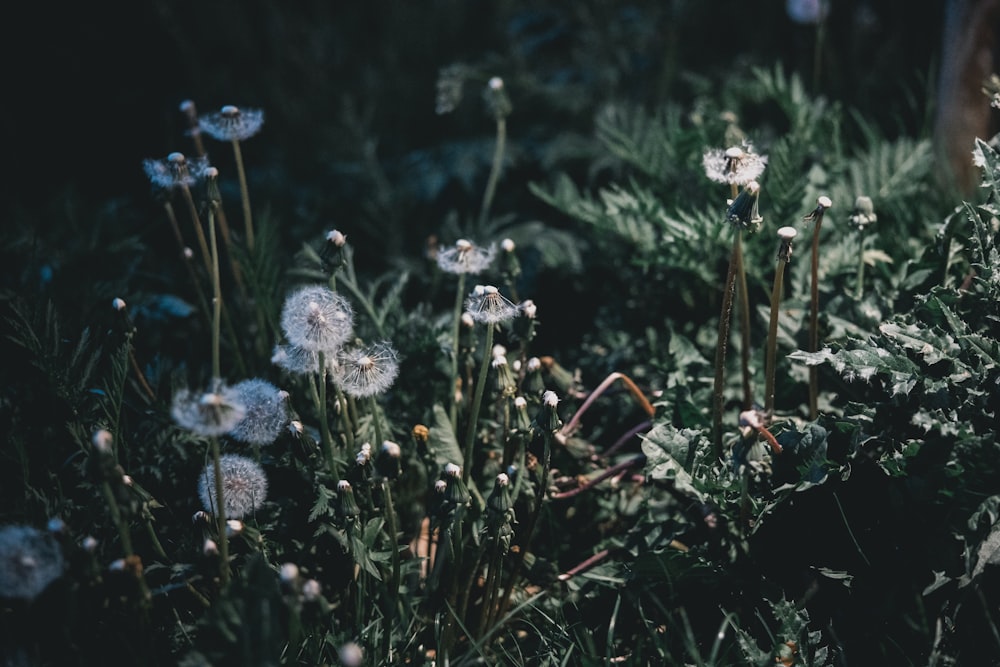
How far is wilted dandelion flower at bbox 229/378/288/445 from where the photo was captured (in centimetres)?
147

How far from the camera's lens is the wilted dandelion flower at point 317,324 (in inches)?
54.9

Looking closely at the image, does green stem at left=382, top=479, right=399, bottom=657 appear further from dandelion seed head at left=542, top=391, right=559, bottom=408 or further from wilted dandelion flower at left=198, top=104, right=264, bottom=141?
wilted dandelion flower at left=198, top=104, right=264, bottom=141

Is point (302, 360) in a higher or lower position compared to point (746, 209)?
lower

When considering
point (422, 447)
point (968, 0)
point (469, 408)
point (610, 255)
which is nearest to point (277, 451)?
point (422, 447)

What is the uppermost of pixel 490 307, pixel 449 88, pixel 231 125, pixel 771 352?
pixel 231 125

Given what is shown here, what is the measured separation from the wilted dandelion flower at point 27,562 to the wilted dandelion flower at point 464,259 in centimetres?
84

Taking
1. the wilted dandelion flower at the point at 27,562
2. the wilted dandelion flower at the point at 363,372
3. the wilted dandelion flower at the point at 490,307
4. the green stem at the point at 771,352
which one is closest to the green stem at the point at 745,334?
the green stem at the point at 771,352

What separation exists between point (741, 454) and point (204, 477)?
3.16 ft

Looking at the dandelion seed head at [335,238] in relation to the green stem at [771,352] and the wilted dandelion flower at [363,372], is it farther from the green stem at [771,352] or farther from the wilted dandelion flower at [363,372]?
the green stem at [771,352]

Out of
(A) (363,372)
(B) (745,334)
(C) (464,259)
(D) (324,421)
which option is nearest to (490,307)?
(C) (464,259)

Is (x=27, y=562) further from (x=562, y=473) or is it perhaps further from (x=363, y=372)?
(x=562, y=473)

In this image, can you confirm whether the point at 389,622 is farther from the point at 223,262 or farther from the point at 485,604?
the point at 223,262

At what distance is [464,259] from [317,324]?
35cm

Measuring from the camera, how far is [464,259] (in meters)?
1.59
